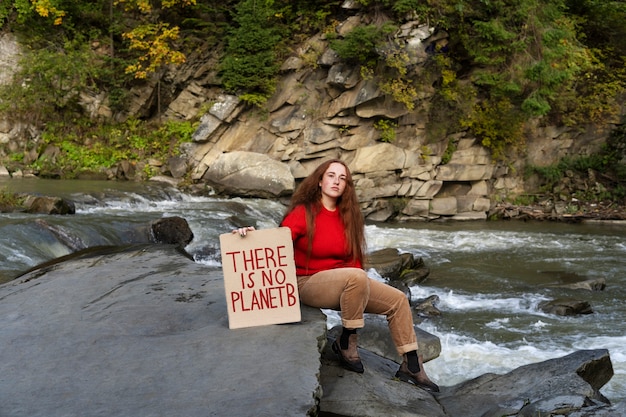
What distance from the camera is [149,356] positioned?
161 inches

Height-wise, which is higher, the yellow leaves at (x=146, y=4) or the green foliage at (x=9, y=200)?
the yellow leaves at (x=146, y=4)

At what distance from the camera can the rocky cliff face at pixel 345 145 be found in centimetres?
1836

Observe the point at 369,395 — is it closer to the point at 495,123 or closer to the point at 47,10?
the point at 495,123

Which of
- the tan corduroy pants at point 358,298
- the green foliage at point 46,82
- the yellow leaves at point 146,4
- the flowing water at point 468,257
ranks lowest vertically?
the flowing water at point 468,257

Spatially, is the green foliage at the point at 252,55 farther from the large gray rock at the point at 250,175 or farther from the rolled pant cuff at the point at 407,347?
the rolled pant cuff at the point at 407,347

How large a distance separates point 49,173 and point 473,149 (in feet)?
41.7

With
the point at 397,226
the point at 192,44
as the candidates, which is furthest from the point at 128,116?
the point at 397,226

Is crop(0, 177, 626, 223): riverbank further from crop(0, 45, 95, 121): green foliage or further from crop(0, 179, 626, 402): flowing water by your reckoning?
crop(0, 45, 95, 121): green foliage

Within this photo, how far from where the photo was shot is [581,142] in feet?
70.6

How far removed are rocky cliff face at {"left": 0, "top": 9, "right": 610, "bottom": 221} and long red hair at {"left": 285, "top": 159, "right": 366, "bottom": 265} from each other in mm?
12969

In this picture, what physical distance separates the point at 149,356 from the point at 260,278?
936 millimetres

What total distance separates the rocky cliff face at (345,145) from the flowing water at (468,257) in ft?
3.59

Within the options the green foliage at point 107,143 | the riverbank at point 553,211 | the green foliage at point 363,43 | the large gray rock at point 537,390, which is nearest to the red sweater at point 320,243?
the large gray rock at point 537,390

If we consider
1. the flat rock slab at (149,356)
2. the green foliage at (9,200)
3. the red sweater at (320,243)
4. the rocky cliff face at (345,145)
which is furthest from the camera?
the rocky cliff face at (345,145)
